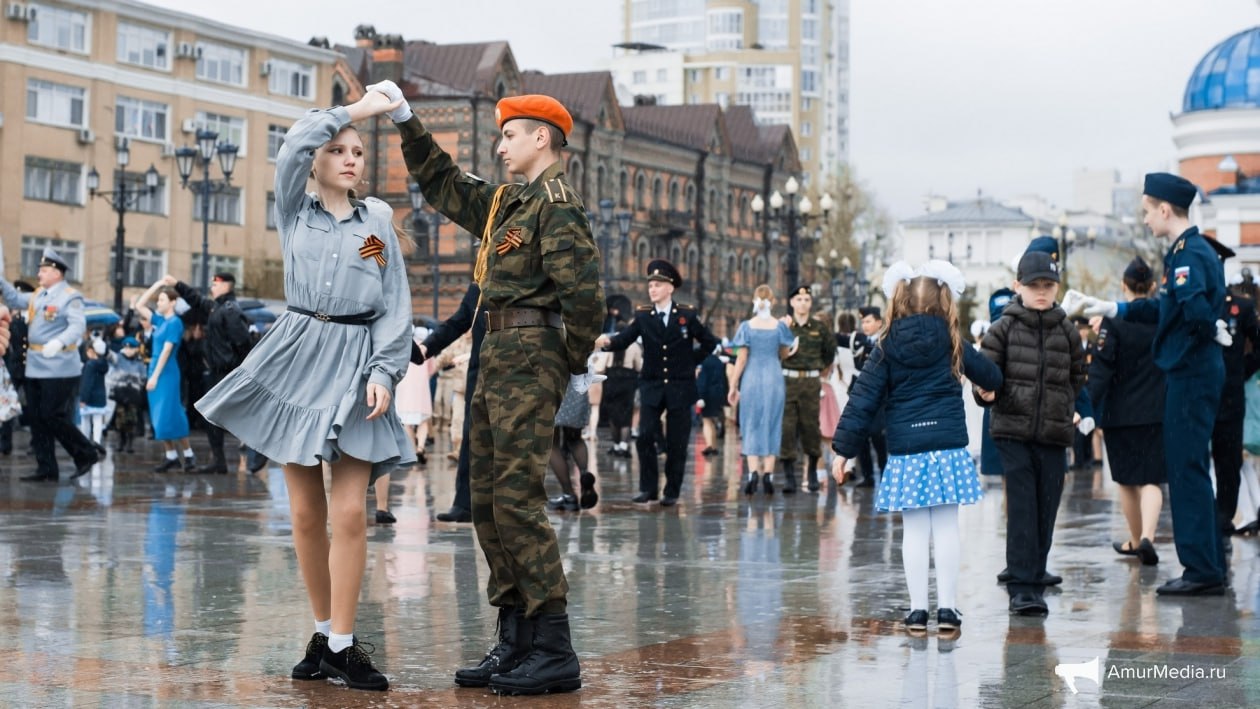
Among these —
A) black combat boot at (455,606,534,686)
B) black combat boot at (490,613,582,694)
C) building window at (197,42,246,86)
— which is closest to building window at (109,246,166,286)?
building window at (197,42,246,86)

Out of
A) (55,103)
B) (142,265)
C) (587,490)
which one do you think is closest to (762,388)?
(587,490)

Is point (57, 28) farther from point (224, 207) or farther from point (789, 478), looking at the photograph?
point (789, 478)

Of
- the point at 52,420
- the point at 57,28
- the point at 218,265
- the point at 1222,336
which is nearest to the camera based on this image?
the point at 1222,336

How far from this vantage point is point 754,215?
9869 centimetres

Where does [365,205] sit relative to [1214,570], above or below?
above

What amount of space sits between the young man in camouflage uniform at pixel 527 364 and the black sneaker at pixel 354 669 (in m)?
0.32

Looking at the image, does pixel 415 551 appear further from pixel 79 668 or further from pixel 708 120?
pixel 708 120

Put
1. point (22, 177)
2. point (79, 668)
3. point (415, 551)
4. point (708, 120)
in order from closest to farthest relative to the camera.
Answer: point (79, 668), point (415, 551), point (22, 177), point (708, 120)

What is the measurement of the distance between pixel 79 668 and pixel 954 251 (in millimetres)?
150969

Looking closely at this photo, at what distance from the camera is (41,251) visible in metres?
58.8

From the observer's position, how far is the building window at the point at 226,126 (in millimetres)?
65125

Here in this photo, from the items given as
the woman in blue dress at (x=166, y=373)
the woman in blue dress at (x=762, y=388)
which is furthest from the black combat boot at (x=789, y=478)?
the woman in blue dress at (x=166, y=373)

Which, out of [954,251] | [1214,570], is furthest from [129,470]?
[954,251]

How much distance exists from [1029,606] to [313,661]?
3820 millimetres
